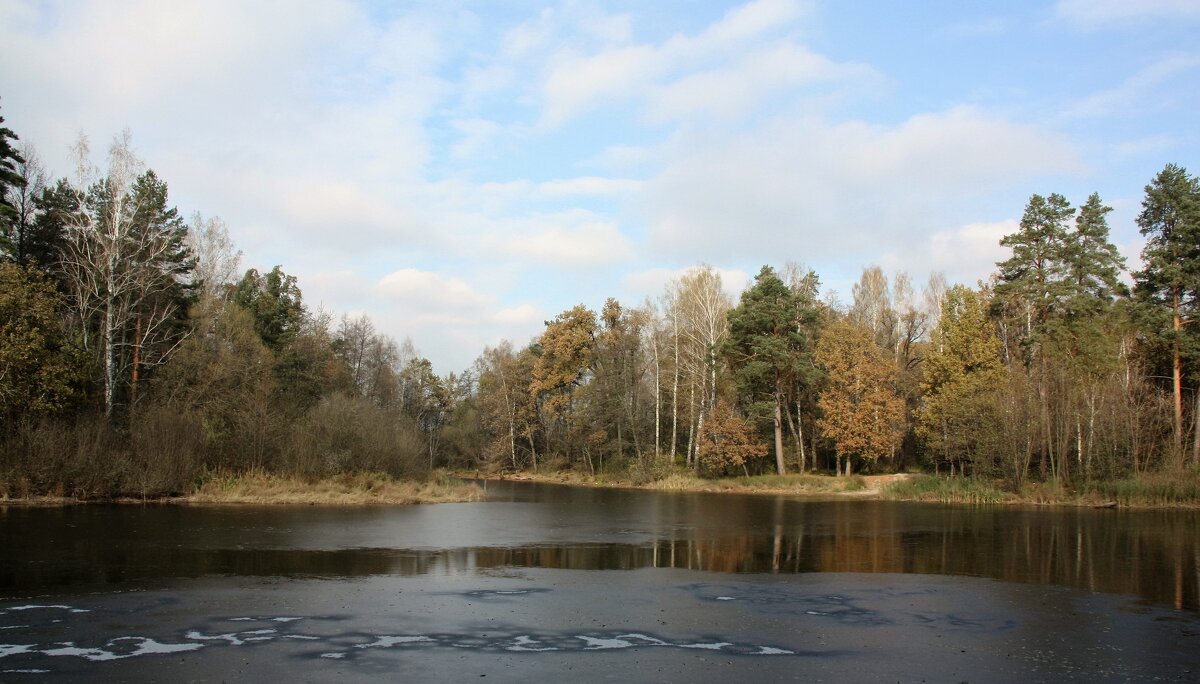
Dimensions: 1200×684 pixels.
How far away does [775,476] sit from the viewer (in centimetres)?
4991

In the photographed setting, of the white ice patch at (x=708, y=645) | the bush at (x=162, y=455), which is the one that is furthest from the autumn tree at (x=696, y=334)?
the white ice patch at (x=708, y=645)

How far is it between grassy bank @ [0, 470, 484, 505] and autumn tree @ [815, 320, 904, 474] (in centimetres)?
2318

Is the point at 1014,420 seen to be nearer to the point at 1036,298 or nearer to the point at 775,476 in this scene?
the point at 1036,298

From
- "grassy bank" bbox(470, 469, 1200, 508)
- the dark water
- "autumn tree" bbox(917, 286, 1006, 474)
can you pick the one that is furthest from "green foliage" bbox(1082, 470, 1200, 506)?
"autumn tree" bbox(917, 286, 1006, 474)

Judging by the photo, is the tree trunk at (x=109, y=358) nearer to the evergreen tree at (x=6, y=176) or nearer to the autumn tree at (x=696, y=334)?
the evergreen tree at (x=6, y=176)

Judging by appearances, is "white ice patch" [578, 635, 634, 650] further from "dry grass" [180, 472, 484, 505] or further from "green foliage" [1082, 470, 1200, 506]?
"green foliage" [1082, 470, 1200, 506]

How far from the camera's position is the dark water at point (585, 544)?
1552 cm

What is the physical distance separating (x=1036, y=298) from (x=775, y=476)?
18.1m

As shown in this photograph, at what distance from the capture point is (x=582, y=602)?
12867mm

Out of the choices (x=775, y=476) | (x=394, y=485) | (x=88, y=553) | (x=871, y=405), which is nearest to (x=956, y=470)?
(x=871, y=405)

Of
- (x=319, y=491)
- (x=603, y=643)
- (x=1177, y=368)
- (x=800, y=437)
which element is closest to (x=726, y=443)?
(x=800, y=437)

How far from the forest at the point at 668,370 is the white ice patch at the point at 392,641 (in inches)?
961

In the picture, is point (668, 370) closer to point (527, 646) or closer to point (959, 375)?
point (959, 375)

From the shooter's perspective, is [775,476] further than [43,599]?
Yes
